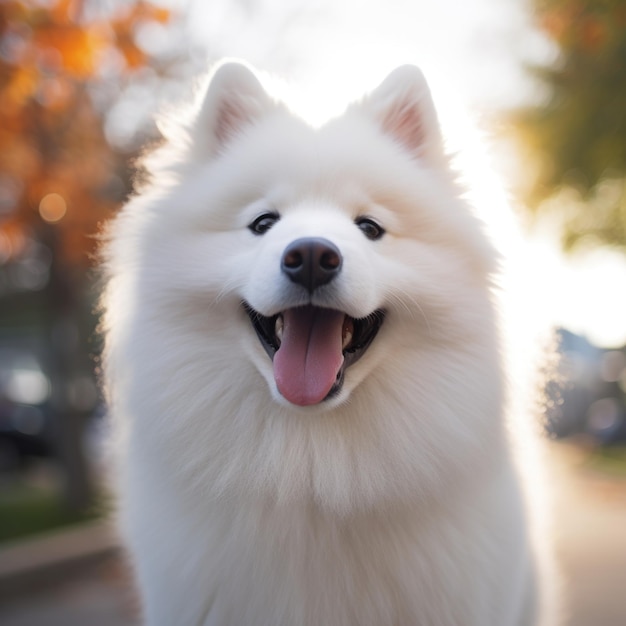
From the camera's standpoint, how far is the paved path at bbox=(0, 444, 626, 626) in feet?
18.7

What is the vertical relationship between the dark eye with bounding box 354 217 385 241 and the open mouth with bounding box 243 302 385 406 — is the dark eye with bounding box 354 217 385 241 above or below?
above

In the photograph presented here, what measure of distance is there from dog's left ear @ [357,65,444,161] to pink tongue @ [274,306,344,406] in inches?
32.1

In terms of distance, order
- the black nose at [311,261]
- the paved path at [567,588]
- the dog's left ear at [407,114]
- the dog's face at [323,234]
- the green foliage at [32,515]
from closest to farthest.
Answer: the black nose at [311,261]
the dog's face at [323,234]
the dog's left ear at [407,114]
the paved path at [567,588]
the green foliage at [32,515]

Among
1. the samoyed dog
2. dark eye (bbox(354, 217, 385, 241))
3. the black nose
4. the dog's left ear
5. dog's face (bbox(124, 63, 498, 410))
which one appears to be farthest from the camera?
the dog's left ear

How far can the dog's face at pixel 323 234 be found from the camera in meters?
2.37

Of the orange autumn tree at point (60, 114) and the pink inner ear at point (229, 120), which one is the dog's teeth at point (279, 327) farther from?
the orange autumn tree at point (60, 114)

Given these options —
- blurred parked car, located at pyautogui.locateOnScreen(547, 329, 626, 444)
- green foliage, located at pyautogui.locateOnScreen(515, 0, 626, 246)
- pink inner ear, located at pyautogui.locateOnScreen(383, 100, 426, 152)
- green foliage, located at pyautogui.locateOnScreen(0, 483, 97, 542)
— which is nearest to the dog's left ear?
pink inner ear, located at pyautogui.locateOnScreen(383, 100, 426, 152)

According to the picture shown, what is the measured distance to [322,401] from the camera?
239 cm

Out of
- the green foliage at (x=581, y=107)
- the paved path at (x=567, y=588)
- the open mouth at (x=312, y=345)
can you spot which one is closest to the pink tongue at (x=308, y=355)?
the open mouth at (x=312, y=345)

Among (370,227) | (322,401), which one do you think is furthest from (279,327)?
(370,227)

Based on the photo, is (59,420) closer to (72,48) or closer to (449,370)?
(72,48)

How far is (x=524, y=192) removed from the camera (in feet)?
37.7

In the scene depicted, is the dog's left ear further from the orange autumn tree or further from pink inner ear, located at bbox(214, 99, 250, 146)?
the orange autumn tree

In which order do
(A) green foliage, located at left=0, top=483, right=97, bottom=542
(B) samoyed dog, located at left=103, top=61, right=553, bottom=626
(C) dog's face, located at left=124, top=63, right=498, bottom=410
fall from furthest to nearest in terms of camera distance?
(A) green foliage, located at left=0, top=483, right=97, bottom=542, (B) samoyed dog, located at left=103, top=61, right=553, bottom=626, (C) dog's face, located at left=124, top=63, right=498, bottom=410
